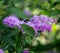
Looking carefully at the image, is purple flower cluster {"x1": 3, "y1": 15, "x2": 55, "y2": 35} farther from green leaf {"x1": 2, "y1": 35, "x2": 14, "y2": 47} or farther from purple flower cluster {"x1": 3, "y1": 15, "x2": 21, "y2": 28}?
green leaf {"x1": 2, "y1": 35, "x2": 14, "y2": 47}

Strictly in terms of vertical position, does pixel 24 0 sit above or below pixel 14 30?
above

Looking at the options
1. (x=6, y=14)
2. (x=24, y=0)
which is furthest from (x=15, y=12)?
(x=24, y=0)

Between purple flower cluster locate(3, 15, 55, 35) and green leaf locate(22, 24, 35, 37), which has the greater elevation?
purple flower cluster locate(3, 15, 55, 35)

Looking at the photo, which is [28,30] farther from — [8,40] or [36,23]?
[8,40]

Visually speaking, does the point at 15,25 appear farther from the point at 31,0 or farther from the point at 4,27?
the point at 31,0

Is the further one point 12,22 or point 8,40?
point 8,40

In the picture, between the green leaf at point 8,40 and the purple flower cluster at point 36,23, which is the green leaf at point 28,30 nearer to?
the purple flower cluster at point 36,23

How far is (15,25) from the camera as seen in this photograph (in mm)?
1482

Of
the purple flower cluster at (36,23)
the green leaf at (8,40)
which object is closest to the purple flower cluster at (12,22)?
the purple flower cluster at (36,23)

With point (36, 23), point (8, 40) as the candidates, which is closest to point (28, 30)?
point (36, 23)

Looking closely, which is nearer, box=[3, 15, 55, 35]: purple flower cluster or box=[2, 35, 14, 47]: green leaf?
box=[3, 15, 55, 35]: purple flower cluster

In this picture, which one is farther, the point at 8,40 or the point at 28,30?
the point at 8,40

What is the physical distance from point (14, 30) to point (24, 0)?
3.31ft

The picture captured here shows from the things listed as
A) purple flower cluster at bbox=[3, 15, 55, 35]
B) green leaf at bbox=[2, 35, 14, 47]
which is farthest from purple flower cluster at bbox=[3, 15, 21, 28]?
green leaf at bbox=[2, 35, 14, 47]
